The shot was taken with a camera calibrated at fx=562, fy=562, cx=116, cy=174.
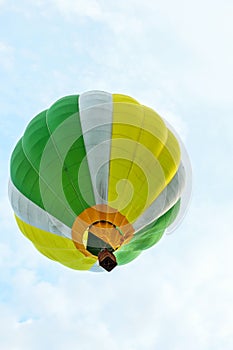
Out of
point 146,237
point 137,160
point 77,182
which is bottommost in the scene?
point 146,237

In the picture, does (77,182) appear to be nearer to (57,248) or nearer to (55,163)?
(55,163)

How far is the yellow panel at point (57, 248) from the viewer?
13.8 m

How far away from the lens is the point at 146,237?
14.1 meters

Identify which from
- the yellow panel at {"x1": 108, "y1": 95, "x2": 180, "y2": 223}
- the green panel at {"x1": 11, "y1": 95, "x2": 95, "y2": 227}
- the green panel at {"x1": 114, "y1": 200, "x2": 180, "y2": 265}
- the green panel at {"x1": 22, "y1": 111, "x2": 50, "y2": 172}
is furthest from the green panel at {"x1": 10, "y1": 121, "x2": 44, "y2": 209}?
the green panel at {"x1": 114, "y1": 200, "x2": 180, "y2": 265}

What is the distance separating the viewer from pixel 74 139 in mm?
13500

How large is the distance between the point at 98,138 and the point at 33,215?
250 centimetres

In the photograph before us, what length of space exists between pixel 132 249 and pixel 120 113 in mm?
3469

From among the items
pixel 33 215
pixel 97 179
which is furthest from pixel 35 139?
pixel 97 179

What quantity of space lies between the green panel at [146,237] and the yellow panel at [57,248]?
2.61 ft

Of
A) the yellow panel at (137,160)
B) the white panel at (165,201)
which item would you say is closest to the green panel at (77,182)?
→ the yellow panel at (137,160)

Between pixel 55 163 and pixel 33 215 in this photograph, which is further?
pixel 33 215

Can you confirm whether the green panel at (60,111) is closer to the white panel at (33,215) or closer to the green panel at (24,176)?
the green panel at (24,176)

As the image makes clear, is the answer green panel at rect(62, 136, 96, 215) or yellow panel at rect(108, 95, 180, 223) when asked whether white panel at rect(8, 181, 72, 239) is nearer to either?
green panel at rect(62, 136, 96, 215)

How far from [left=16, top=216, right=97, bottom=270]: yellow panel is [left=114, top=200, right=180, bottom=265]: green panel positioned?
80 centimetres
